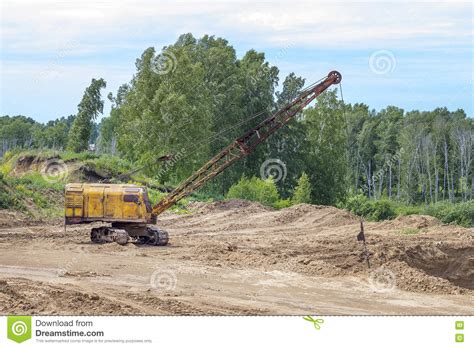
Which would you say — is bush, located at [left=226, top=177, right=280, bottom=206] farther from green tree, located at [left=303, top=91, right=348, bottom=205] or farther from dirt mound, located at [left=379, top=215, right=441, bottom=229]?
green tree, located at [left=303, top=91, right=348, bottom=205]

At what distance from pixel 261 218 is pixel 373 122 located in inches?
2001

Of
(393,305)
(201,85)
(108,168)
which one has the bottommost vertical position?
(393,305)

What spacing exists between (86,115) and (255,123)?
12.5 metres

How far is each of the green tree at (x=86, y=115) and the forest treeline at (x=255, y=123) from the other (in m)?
0.08

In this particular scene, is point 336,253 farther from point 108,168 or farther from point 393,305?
point 108,168

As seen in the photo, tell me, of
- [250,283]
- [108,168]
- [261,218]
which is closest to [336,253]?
[250,283]

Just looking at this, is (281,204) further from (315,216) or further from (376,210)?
(376,210)

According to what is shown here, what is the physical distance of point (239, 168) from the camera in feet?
210

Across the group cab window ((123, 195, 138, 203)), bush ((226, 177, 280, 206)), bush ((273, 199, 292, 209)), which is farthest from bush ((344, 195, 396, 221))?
cab window ((123, 195, 138, 203))

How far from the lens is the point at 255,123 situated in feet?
213

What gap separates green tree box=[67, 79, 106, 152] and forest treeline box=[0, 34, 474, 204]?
81 millimetres

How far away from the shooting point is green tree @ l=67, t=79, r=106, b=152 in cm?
6300

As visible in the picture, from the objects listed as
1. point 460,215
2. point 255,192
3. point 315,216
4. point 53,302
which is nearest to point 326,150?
point 255,192

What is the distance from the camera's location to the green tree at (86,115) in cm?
6300
